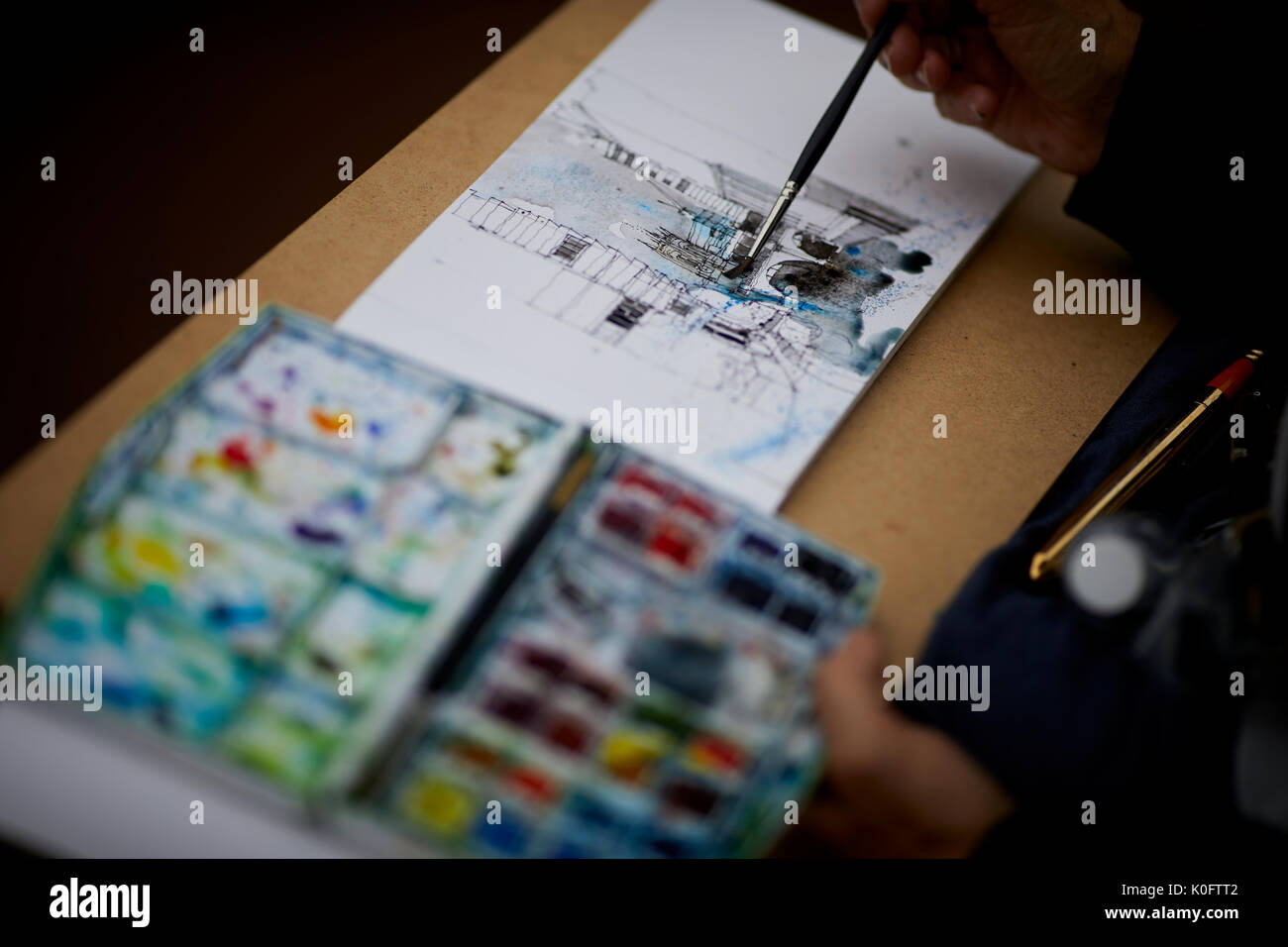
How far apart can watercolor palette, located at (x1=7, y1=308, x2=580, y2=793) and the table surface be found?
0.09 m

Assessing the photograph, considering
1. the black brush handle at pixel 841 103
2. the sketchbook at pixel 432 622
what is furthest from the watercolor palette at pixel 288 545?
the black brush handle at pixel 841 103

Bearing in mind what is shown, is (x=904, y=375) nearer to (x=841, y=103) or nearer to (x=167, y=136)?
(x=841, y=103)

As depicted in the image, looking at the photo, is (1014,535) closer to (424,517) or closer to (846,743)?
(846,743)

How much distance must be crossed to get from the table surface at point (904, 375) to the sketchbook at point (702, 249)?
32 millimetres

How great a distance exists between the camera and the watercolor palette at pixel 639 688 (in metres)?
0.69

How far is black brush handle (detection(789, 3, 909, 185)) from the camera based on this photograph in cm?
105

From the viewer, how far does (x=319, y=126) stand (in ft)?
4.20

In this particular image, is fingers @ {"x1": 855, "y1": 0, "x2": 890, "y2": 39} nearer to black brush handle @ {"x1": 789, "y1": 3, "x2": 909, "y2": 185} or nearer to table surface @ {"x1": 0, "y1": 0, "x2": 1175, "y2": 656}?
black brush handle @ {"x1": 789, "y1": 3, "x2": 909, "y2": 185}

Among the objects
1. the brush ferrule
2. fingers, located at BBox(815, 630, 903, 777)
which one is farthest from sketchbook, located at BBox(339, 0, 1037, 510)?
fingers, located at BBox(815, 630, 903, 777)

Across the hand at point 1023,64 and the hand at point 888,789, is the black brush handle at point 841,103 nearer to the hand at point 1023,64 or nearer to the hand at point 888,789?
the hand at point 1023,64
